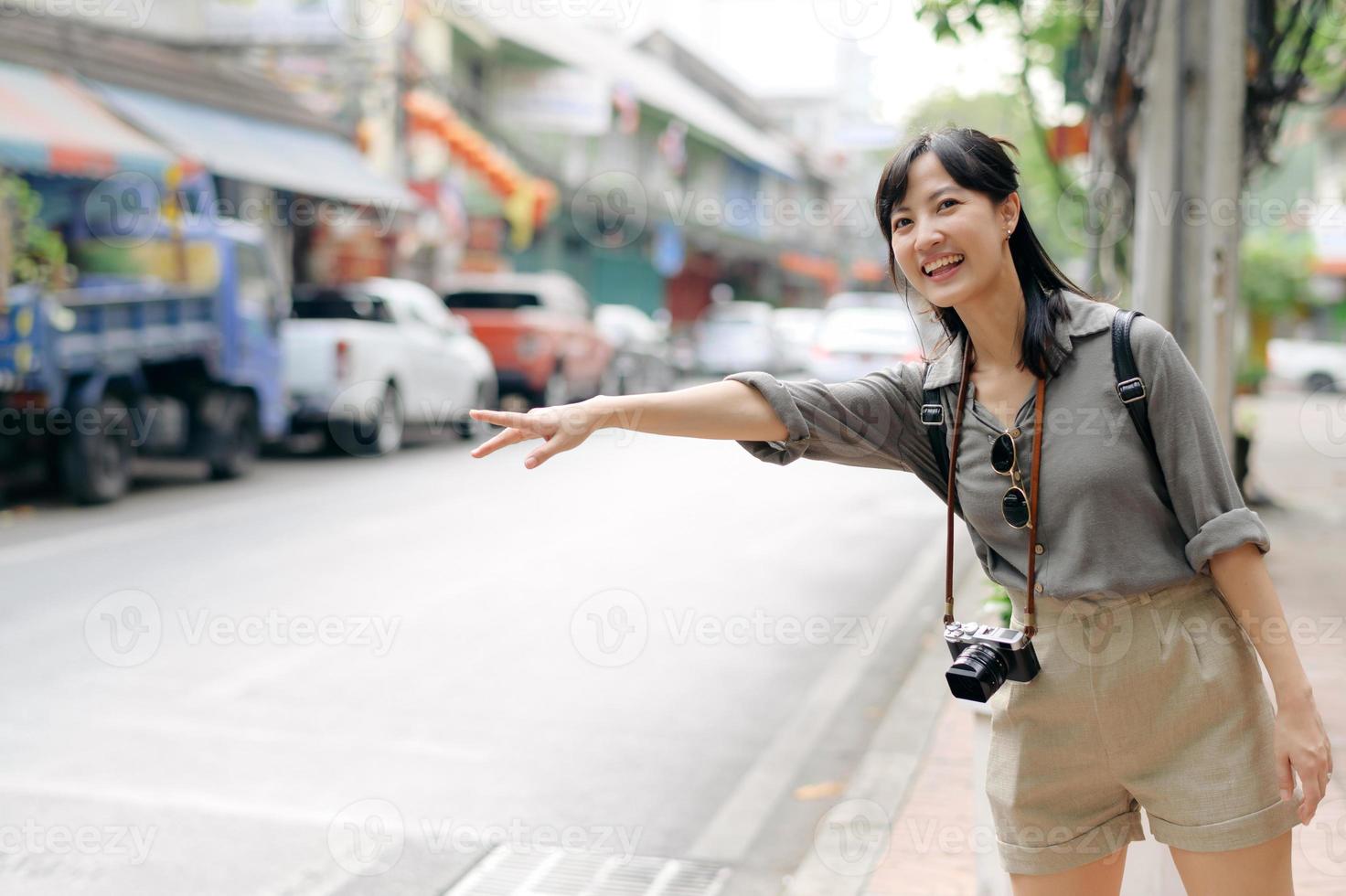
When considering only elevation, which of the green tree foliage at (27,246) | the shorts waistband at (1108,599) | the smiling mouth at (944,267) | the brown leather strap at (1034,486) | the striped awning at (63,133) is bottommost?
the shorts waistband at (1108,599)

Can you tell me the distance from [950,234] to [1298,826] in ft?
7.36

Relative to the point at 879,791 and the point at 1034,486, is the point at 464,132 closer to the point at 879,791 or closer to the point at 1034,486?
the point at 879,791

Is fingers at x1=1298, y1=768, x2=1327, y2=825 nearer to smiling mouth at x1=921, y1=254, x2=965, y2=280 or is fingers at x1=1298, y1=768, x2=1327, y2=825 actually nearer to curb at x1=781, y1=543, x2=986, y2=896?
smiling mouth at x1=921, y1=254, x2=965, y2=280

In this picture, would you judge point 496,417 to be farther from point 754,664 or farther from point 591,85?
point 591,85

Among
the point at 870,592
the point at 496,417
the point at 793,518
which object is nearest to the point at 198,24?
the point at 793,518

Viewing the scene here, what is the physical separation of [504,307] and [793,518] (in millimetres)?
8918

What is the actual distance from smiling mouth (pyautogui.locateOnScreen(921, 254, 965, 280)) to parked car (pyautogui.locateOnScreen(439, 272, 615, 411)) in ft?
52.4

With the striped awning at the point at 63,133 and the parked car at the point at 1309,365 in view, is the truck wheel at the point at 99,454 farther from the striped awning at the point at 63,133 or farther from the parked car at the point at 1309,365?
the parked car at the point at 1309,365

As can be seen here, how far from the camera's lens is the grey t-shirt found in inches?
80.7

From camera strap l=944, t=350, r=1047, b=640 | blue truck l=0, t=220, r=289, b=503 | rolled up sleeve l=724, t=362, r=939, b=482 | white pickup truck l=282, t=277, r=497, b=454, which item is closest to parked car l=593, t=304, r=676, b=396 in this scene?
white pickup truck l=282, t=277, r=497, b=454

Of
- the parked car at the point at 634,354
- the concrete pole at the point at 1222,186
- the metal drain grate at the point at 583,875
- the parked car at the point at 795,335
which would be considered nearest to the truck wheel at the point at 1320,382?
the parked car at the point at 795,335

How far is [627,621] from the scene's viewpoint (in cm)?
735

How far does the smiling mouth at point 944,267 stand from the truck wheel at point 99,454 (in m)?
9.46

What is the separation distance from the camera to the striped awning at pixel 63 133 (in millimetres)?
12328
